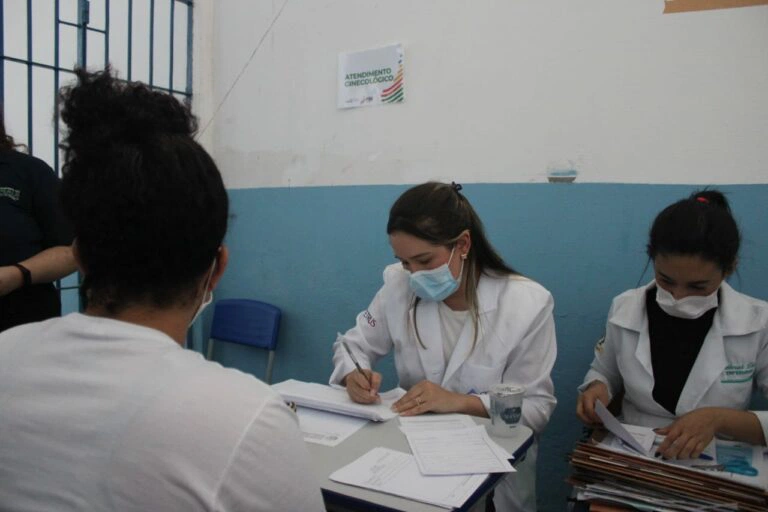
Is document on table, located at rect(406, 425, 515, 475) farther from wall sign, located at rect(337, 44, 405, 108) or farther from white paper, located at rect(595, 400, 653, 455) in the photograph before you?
wall sign, located at rect(337, 44, 405, 108)

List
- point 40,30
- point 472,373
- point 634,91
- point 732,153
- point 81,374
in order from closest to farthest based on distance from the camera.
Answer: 1. point 81,374
2. point 472,373
3. point 732,153
4. point 634,91
5. point 40,30

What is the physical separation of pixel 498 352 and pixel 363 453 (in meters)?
0.58

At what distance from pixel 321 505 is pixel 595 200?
1578 millimetres

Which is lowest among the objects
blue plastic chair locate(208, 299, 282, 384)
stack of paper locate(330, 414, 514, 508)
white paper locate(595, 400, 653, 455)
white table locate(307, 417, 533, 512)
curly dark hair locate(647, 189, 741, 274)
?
blue plastic chair locate(208, 299, 282, 384)

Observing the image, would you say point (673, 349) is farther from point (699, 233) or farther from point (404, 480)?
point (404, 480)

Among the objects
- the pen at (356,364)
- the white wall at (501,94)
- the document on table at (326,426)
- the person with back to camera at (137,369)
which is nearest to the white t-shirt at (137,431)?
the person with back to camera at (137,369)

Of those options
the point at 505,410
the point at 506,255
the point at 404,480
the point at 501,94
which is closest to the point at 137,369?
the point at 404,480

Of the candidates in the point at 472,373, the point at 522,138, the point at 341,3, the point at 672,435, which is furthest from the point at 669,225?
the point at 341,3

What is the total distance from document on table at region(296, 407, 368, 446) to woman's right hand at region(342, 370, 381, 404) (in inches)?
3.1

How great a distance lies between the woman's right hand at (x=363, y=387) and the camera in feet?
4.99

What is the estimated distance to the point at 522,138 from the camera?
7.05 ft

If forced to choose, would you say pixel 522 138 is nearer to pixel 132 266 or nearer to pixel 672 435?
pixel 672 435

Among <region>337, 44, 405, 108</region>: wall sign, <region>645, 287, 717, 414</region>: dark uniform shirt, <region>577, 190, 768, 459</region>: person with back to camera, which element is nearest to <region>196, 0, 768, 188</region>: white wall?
<region>337, 44, 405, 108</region>: wall sign

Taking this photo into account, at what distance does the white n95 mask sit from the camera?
4.82 feet
